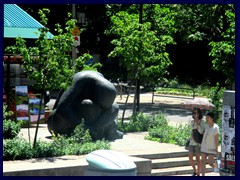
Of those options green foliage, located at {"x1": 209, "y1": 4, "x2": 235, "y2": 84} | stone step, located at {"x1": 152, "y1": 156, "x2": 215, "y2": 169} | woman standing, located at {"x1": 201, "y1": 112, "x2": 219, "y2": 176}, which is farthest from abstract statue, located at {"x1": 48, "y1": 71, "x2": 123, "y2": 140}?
woman standing, located at {"x1": 201, "y1": 112, "x2": 219, "y2": 176}

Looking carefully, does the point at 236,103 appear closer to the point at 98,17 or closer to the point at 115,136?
the point at 115,136

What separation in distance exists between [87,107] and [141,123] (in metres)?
3.79

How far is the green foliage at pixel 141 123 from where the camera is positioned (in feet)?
66.5

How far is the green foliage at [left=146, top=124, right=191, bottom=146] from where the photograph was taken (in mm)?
17591

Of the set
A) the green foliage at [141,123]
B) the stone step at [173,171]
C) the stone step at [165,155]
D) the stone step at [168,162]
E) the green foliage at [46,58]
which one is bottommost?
the stone step at [173,171]

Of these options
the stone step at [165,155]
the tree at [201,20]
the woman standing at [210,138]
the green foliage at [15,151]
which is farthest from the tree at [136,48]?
the woman standing at [210,138]

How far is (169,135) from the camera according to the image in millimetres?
18188

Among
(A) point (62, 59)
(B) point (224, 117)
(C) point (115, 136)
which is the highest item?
(A) point (62, 59)

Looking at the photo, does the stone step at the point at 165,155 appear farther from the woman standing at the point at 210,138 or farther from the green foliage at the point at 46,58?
the green foliage at the point at 46,58

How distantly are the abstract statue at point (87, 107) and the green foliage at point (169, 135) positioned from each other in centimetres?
160

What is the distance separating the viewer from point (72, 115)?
17062 millimetres

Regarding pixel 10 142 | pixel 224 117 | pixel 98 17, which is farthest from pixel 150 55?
pixel 98 17

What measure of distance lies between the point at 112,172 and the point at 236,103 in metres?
3.61

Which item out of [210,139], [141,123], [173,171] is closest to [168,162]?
[173,171]
